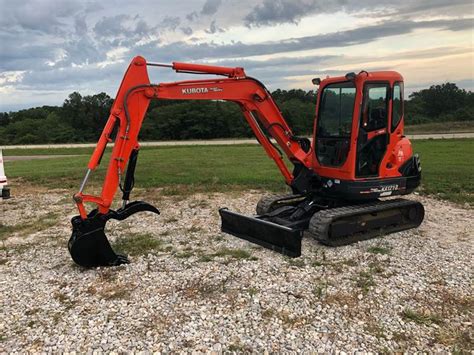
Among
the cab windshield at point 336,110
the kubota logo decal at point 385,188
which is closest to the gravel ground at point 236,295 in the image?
the kubota logo decal at point 385,188

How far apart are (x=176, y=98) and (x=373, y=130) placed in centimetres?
372

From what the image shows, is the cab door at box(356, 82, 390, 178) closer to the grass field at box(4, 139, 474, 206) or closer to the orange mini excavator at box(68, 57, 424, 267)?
the orange mini excavator at box(68, 57, 424, 267)

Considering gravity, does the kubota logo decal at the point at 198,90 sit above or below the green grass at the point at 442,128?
above

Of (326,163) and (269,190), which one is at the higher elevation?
(326,163)

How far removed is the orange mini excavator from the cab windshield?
→ 2cm

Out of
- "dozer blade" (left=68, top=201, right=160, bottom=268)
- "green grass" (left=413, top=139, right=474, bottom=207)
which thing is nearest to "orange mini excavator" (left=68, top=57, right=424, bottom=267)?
"dozer blade" (left=68, top=201, right=160, bottom=268)

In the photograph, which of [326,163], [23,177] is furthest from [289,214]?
[23,177]

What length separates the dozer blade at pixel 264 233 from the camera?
7.36 m

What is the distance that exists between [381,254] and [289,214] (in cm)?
197

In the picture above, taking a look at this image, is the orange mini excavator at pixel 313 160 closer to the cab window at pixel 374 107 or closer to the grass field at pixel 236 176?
the cab window at pixel 374 107

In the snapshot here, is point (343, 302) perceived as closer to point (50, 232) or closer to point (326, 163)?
point (326, 163)

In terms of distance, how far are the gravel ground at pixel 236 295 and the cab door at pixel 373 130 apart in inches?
56.4

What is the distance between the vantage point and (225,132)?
5103cm

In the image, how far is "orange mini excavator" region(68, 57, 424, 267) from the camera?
7035mm
